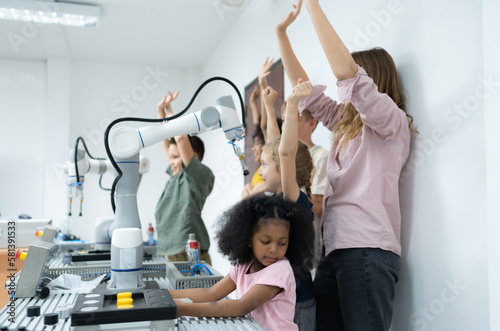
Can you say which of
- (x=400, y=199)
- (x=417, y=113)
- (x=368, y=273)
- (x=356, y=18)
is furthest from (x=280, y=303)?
(x=356, y=18)

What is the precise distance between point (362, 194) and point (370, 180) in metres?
0.05

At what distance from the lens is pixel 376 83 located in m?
1.62

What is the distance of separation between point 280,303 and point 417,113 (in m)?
0.83

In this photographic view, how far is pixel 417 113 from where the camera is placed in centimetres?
157

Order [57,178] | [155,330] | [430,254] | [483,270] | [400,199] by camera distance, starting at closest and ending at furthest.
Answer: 1. [155,330]
2. [483,270]
3. [430,254]
4. [400,199]
5. [57,178]

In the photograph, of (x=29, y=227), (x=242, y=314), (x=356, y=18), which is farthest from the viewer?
(x=29, y=227)

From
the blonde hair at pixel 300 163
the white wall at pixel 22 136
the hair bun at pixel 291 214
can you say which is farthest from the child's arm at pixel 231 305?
the white wall at pixel 22 136

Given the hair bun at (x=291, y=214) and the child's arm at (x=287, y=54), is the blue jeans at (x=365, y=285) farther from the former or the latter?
the child's arm at (x=287, y=54)

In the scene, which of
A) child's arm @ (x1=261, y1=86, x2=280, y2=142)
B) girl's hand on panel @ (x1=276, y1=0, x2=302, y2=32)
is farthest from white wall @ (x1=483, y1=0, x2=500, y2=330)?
child's arm @ (x1=261, y1=86, x2=280, y2=142)

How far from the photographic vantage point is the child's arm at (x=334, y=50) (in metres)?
1.38

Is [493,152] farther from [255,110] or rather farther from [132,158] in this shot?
[255,110]

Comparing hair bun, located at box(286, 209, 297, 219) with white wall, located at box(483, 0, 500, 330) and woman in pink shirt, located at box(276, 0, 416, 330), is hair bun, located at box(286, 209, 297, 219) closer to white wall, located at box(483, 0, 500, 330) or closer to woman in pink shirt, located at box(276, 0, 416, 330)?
woman in pink shirt, located at box(276, 0, 416, 330)

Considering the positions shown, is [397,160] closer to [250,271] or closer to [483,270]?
Result: [483,270]

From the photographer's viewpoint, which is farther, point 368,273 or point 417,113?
point 417,113
